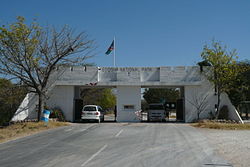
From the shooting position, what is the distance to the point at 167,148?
1070cm

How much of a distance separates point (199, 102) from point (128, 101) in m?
6.70

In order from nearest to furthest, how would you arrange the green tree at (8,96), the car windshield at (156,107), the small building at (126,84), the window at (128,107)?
the green tree at (8,96) → the small building at (126,84) → the window at (128,107) → the car windshield at (156,107)

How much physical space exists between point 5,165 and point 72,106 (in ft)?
57.4

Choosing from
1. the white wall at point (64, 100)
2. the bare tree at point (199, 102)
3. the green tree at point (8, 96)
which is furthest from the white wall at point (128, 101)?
the green tree at point (8, 96)

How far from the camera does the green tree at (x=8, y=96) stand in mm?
21406

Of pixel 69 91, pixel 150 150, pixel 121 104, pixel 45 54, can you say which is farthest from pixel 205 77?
pixel 150 150

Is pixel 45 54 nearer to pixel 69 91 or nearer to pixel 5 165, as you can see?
pixel 69 91

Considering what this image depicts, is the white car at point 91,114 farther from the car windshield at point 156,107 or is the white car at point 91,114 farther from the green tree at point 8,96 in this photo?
the car windshield at point 156,107

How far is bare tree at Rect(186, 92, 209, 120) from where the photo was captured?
81.6 feet

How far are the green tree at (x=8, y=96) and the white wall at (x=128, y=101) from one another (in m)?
8.62

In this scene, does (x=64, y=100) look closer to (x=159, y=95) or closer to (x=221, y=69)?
(x=221, y=69)

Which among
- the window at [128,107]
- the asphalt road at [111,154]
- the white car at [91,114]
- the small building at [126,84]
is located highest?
the small building at [126,84]

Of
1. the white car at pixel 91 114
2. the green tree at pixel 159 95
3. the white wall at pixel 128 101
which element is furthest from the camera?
the green tree at pixel 159 95

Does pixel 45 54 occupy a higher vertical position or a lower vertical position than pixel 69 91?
higher
